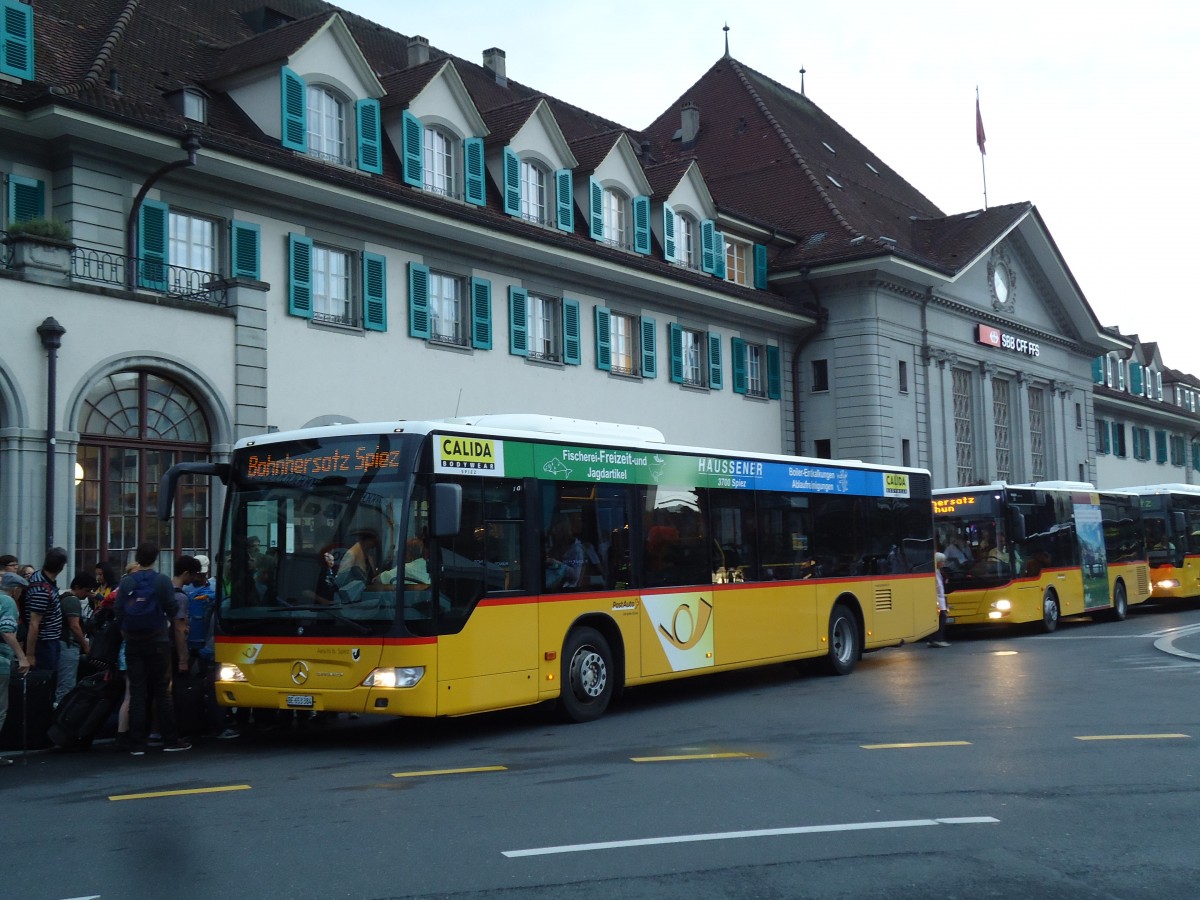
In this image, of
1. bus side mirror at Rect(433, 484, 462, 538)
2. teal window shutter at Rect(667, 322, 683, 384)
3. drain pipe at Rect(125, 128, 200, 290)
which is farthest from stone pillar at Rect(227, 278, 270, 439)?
teal window shutter at Rect(667, 322, 683, 384)

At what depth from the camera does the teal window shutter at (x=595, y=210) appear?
29.5 metres

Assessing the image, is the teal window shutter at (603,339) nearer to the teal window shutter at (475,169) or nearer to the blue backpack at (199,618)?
the teal window shutter at (475,169)

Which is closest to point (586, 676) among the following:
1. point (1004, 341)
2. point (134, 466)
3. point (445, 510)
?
point (445, 510)

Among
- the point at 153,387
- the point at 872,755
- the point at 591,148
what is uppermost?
the point at 591,148

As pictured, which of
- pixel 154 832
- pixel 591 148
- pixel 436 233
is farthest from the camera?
pixel 591 148

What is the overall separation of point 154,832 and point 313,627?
152 inches

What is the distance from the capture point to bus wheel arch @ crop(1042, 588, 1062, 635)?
84.3ft

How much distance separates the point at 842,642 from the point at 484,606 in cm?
750

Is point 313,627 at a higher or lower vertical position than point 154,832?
higher

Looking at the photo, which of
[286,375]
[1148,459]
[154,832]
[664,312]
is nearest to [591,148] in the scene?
[664,312]

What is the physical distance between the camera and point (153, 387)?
19625 mm

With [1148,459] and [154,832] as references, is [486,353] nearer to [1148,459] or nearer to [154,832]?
[154,832]

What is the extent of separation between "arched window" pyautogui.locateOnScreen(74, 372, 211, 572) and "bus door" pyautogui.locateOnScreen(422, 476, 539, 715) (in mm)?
8266

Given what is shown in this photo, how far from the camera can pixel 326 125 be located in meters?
23.7
